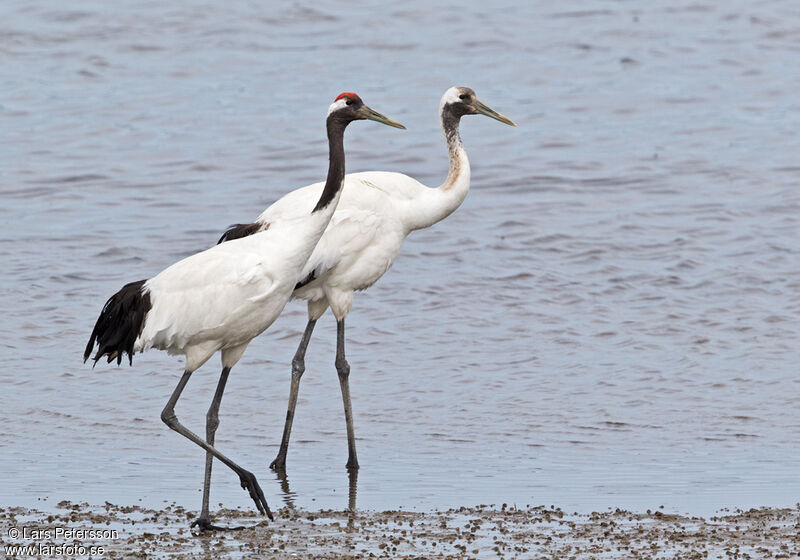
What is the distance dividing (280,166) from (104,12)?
948 centimetres

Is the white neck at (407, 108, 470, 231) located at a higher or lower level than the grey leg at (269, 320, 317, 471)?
higher

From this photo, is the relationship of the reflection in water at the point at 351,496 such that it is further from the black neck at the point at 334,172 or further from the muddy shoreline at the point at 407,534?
the black neck at the point at 334,172

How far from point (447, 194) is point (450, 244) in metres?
5.56

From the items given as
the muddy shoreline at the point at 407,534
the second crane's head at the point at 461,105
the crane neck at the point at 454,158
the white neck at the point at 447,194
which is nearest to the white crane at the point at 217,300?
the muddy shoreline at the point at 407,534

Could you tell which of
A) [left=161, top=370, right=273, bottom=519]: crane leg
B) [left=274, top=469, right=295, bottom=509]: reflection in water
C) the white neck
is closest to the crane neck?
the white neck

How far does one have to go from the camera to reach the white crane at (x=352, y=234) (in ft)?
30.0

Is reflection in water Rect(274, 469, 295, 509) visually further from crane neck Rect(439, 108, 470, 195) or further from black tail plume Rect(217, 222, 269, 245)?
crane neck Rect(439, 108, 470, 195)

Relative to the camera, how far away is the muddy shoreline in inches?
260

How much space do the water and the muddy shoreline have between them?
1.07 ft

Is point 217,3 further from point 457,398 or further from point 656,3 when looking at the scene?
point 457,398

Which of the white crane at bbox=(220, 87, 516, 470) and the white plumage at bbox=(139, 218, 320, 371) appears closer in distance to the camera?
the white plumage at bbox=(139, 218, 320, 371)

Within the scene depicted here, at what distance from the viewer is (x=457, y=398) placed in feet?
34.4

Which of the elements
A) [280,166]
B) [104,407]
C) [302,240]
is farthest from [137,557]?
[280,166]

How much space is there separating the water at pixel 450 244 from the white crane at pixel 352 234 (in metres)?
0.56
